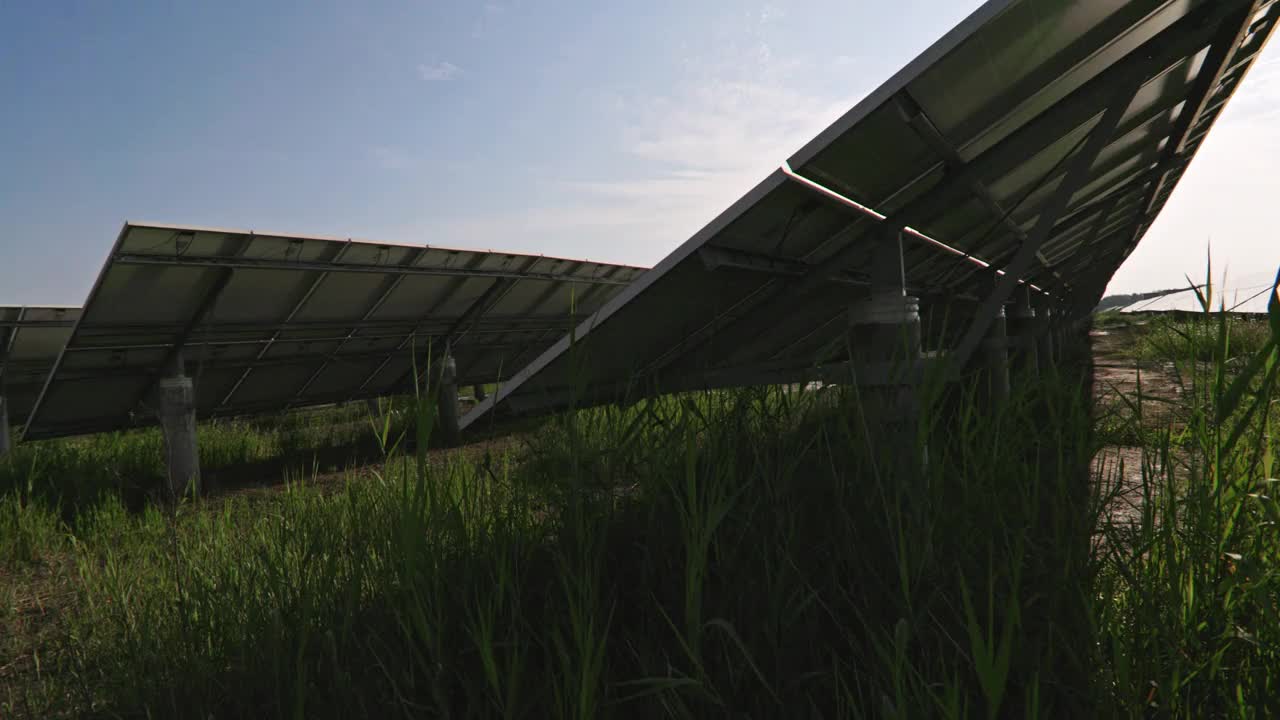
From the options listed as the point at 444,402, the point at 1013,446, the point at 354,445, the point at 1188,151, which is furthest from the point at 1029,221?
the point at 354,445

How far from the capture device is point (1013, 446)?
6.57 feet

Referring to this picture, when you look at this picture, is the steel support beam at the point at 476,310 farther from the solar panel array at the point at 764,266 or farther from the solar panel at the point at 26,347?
the solar panel at the point at 26,347

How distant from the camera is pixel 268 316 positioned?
21.8 feet

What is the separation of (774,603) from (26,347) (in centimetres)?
993

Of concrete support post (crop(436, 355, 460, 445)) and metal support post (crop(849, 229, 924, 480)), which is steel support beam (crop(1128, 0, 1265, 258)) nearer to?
metal support post (crop(849, 229, 924, 480))

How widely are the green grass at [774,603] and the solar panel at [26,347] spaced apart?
23.3 ft

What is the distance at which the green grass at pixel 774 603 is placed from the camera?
126 cm

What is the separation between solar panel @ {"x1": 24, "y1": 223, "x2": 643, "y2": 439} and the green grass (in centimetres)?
326

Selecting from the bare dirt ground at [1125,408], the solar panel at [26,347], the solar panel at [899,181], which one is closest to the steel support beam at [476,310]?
the solar panel at [26,347]

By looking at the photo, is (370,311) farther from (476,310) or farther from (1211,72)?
(1211,72)

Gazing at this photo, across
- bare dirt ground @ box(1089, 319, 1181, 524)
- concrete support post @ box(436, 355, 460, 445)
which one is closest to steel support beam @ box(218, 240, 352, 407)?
→ concrete support post @ box(436, 355, 460, 445)

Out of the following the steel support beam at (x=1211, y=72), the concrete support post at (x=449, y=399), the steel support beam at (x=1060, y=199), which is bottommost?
the concrete support post at (x=449, y=399)

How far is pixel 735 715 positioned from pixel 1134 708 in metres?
0.68

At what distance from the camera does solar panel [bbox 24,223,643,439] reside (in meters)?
5.45
